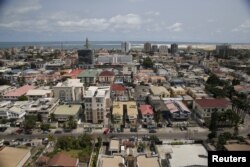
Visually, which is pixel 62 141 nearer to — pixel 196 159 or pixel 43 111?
pixel 43 111

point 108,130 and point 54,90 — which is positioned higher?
point 54,90

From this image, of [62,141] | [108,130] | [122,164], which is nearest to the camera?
[122,164]

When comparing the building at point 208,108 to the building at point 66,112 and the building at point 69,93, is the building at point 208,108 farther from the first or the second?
the building at point 69,93

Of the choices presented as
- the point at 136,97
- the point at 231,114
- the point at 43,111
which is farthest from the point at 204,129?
the point at 43,111

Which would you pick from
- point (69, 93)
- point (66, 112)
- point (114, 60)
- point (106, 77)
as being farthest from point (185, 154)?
point (114, 60)

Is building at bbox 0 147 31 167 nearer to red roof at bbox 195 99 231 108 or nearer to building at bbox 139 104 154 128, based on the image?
building at bbox 139 104 154 128

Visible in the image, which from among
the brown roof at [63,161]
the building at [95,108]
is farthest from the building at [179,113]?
the brown roof at [63,161]

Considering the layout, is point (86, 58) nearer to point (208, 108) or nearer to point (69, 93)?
point (69, 93)
